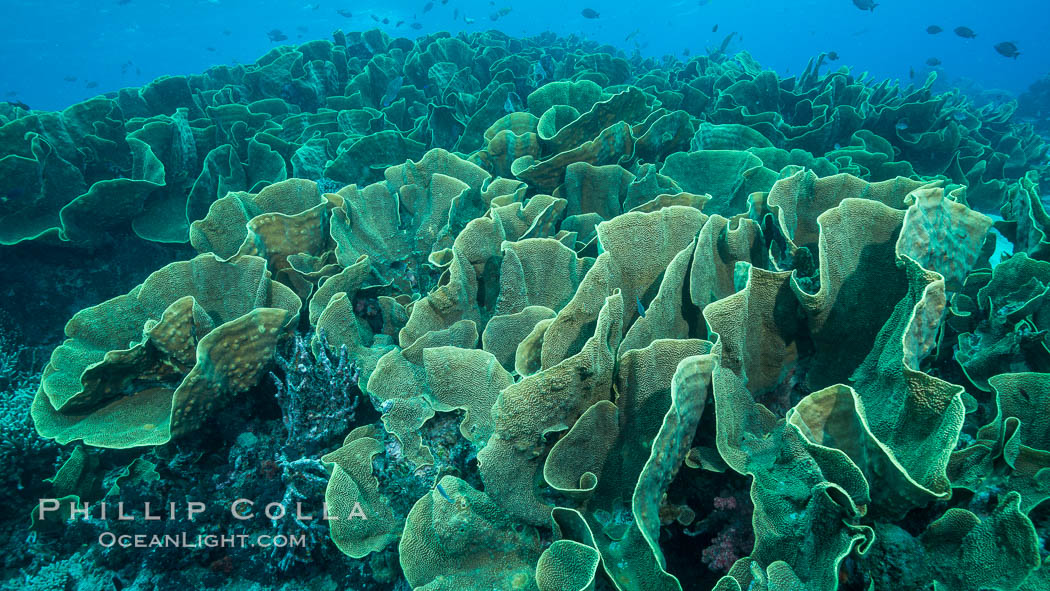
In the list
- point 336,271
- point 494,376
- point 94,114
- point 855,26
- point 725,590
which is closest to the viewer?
point 725,590

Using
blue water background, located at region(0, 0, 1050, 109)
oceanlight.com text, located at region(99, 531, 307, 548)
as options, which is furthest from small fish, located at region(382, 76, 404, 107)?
blue water background, located at region(0, 0, 1050, 109)

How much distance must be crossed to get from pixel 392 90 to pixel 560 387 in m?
6.22

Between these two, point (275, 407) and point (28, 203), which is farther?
point (28, 203)

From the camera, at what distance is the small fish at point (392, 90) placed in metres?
6.41

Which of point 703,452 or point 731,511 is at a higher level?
point 703,452

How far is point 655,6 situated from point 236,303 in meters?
119

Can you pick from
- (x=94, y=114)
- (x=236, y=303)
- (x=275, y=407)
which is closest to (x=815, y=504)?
(x=275, y=407)

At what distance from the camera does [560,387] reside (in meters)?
1.60

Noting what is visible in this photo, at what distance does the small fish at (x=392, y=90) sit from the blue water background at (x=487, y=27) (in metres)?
37.2

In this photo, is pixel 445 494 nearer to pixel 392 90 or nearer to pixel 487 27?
pixel 392 90

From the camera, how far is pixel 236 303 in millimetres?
2732

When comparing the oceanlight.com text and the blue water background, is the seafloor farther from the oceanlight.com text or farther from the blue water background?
the blue water background

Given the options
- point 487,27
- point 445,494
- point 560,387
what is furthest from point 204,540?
point 487,27

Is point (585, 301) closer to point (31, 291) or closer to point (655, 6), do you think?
point (31, 291)
